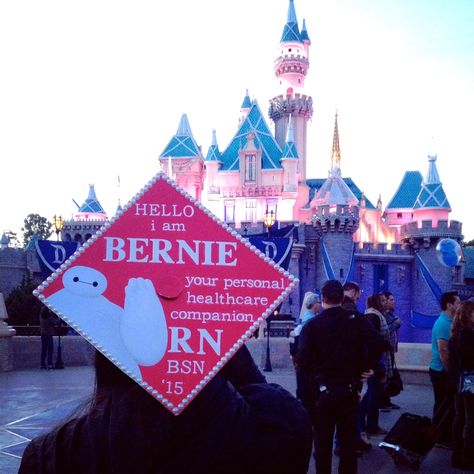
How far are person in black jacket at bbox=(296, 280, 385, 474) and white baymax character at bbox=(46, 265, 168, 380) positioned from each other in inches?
111

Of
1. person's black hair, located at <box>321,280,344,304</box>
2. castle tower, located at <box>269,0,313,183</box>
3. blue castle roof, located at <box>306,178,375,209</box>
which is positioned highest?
castle tower, located at <box>269,0,313,183</box>

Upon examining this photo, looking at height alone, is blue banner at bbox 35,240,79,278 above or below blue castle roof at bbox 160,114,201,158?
below

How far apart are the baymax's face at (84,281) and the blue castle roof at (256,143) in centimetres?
4013

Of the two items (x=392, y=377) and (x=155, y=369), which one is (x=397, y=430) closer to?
(x=392, y=377)

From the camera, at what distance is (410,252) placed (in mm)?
36781

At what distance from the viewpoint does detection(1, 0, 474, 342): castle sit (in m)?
35.1

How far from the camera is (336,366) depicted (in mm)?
4082

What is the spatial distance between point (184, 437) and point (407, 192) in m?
45.8

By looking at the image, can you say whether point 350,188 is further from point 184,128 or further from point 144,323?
point 144,323

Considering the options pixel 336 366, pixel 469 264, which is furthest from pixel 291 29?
pixel 336 366

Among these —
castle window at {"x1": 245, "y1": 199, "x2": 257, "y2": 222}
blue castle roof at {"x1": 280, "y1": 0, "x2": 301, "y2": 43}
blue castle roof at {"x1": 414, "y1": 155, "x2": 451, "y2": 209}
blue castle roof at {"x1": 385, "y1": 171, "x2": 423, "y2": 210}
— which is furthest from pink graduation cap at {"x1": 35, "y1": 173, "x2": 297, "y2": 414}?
blue castle roof at {"x1": 280, "y1": 0, "x2": 301, "y2": 43}

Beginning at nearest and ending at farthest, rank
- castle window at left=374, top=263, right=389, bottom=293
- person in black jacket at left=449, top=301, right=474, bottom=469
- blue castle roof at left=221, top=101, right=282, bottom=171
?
1. person in black jacket at left=449, top=301, right=474, bottom=469
2. castle window at left=374, top=263, right=389, bottom=293
3. blue castle roof at left=221, top=101, right=282, bottom=171

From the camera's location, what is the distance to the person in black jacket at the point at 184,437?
1.30 meters

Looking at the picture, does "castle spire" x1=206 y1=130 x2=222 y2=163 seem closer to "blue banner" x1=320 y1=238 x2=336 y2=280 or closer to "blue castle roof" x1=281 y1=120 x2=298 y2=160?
"blue castle roof" x1=281 y1=120 x2=298 y2=160
